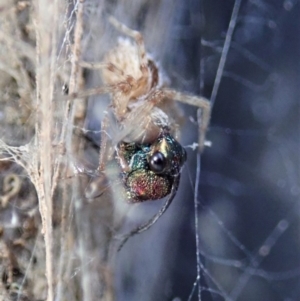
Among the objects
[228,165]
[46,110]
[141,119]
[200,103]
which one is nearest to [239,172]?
[228,165]

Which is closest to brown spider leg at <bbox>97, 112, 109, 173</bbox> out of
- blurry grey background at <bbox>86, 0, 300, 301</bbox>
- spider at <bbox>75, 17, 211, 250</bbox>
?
spider at <bbox>75, 17, 211, 250</bbox>

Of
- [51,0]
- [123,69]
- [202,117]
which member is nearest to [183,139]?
[202,117]

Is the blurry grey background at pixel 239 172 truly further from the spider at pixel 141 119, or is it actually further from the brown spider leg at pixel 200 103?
the spider at pixel 141 119

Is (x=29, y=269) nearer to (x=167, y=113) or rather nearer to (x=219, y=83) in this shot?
(x=167, y=113)

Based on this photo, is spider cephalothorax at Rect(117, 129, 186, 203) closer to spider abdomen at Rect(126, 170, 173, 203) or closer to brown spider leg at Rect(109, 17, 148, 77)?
spider abdomen at Rect(126, 170, 173, 203)

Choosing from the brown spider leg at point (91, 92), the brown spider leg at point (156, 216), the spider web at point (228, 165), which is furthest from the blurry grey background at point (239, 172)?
the brown spider leg at point (91, 92)

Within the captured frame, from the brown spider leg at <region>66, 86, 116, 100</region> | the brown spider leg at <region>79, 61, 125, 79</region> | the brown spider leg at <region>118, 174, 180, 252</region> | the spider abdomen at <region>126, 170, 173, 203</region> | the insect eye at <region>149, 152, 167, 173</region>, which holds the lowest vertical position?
the brown spider leg at <region>118, 174, 180, 252</region>
